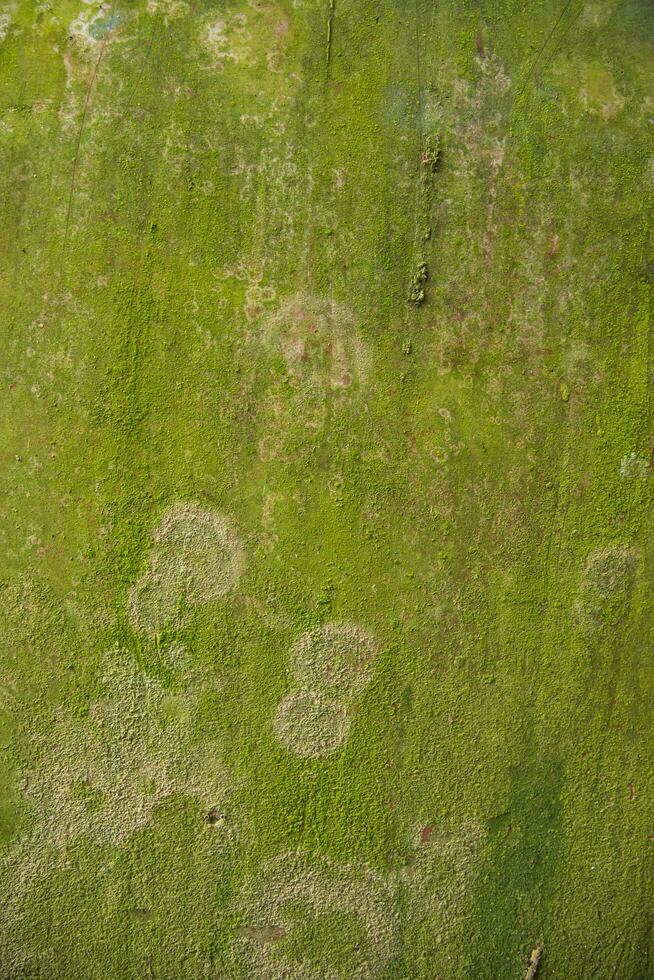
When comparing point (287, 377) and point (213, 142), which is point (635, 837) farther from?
point (213, 142)

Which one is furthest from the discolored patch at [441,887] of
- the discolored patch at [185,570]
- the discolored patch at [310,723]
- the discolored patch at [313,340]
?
the discolored patch at [313,340]

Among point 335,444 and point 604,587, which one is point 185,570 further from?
point 604,587

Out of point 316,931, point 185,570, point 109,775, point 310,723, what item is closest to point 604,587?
point 310,723

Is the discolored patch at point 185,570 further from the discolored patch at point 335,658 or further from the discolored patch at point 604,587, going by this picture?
the discolored patch at point 604,587

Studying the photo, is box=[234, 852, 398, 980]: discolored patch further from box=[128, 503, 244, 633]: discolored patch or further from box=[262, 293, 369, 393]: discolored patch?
box=[262, 293, 369, 393]: discolored patch

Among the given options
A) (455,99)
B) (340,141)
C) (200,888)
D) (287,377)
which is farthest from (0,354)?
(200,888)

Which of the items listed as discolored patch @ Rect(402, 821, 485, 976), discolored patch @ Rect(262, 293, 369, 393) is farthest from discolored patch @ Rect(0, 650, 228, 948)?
discolored patch @ Rect(262, 293, 369, 393)
